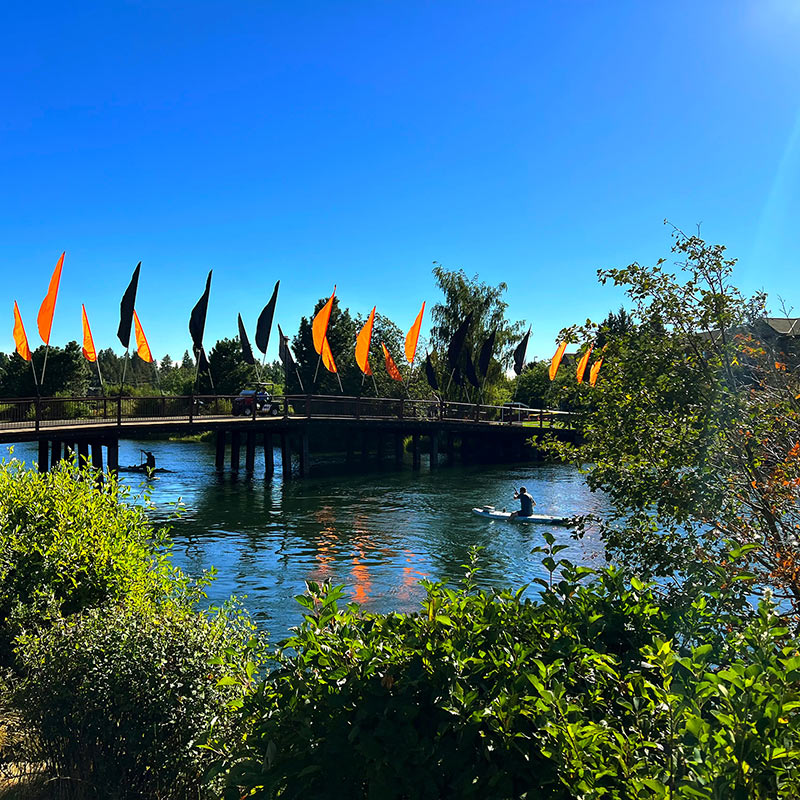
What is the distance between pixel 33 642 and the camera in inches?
212

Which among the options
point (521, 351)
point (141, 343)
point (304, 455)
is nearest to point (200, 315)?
point (141, 343)

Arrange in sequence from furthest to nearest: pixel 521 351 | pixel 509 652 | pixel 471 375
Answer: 1. pixel 521 351
2. pixel 471 375
3. pixel 509 652

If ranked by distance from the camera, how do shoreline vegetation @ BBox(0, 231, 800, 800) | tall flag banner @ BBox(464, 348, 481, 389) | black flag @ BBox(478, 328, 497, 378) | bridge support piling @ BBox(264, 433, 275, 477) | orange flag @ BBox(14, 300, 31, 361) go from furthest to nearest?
1. tall flag banner @ BBox(464, 348, 481, 389)
2. black flag @ BBox(478, 328, 497, 378)
3. bridge support piling @ BBox(264, 433, 275, 477)
4. orange flag @ BBox(14, 300, 31, 361)
5. shoreline vegetation @ BBox(0, 231, 800, 800)

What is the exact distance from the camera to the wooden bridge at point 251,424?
1129 inches

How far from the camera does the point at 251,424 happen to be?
119ft

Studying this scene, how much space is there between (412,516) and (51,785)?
73.1ft

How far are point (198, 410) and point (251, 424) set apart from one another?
2929mm

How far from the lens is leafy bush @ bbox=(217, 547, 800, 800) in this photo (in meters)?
2.34

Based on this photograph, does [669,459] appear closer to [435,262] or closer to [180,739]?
[180,739]

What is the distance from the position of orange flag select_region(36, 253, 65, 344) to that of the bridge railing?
3025 mm

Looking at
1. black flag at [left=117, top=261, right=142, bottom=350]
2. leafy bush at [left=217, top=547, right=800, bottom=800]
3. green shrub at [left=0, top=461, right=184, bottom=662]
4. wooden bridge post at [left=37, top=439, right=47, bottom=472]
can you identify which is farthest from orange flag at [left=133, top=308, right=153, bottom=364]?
leafy bush at [left=217, top=547, right=800, bottom=800]

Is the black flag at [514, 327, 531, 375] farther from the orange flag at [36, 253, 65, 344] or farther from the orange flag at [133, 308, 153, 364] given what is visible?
the orange flag at [36, 253, 65, 344]

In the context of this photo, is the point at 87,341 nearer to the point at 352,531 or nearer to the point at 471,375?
the point at 352,531

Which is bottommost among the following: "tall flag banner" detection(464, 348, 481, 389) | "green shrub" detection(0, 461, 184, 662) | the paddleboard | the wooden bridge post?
the paddleboard
